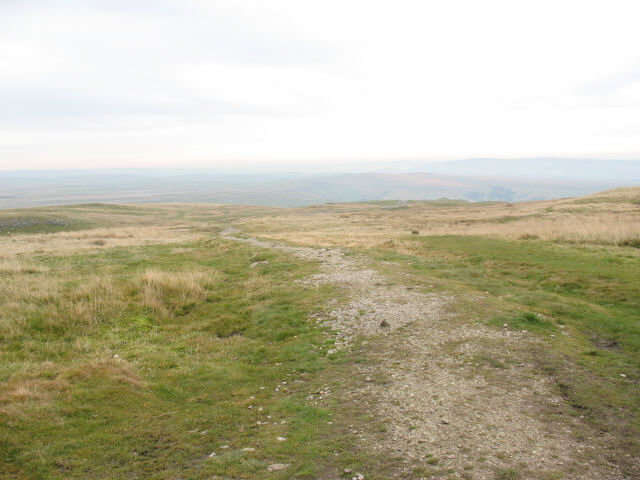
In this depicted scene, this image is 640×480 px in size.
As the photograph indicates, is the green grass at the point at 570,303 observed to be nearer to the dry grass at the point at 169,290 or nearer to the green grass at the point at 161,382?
the green grass at the point at 161,382

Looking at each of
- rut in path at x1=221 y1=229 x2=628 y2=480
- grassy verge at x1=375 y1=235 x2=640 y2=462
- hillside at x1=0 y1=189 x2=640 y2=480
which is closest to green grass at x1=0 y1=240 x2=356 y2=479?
hillside at x1=0 y1=189 x2=640 y2=480

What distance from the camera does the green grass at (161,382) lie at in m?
6.19

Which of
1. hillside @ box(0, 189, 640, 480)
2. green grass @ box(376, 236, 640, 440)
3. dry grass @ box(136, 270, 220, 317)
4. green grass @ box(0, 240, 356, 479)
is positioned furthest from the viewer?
dry grass @ box(136, 270, 220, 317)

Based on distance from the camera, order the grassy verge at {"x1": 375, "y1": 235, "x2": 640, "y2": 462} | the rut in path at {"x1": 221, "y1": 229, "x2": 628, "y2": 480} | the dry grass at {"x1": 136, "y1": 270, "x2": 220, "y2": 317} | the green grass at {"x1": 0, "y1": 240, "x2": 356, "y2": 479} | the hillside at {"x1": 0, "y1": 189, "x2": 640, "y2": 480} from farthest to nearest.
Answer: the dry grass at {"x1": 136, "y1": 270, "x2": 220, "y2": 317}
the grassy verge at {"x1": 375, "y1": 235, "x2": 640, "y2": 462}
the green grass at {"x1": 0, "y1": 240, "x2": 356, "y2": 479}
the hillside at {"x1": 0, "y1": 189, "x2": 640, "y2": 480}
the rut in path at {"x1": 221, "y1": 229, "x2": 628, "y2": 480}

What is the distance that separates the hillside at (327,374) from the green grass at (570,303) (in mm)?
70

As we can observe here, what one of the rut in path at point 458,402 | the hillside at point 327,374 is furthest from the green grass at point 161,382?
the rut in path at point 458,402

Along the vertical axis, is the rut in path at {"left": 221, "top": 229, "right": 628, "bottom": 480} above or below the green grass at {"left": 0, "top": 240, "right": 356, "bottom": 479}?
above

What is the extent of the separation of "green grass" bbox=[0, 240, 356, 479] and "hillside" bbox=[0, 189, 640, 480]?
0.15 feet

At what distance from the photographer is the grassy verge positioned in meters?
7.68

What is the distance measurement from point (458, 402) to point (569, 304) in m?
8.84

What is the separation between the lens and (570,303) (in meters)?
13.8

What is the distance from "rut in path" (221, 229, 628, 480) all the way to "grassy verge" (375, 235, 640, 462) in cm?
65

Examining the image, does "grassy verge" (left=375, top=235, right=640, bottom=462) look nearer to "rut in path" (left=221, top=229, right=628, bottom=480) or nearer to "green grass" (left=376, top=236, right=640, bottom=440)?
"green grass" (left=376, top=236, right=640, bottom=440)

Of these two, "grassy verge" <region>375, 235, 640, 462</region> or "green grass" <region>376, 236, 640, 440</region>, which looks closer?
"grassy verge" <region>375, 235, 640, 462</region>
